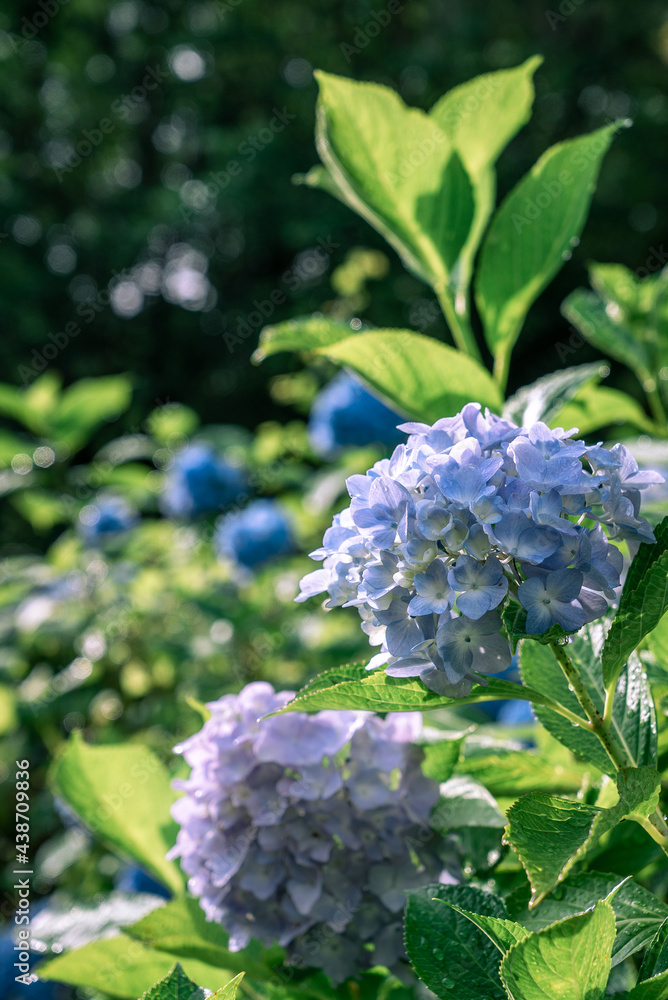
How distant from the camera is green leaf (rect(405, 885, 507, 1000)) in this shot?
1.44ft

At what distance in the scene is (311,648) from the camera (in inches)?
65.6

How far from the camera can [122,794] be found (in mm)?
742

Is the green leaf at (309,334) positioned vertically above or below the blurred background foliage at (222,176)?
above

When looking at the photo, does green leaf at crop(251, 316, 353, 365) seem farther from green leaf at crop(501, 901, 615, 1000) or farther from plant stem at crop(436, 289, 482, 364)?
green leaf at crop(501, 901, 615, 1000)

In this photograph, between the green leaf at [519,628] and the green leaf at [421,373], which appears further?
the green leaf at [421,373]

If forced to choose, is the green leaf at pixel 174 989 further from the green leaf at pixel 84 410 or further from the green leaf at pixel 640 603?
the green leaf at pixel 84 410

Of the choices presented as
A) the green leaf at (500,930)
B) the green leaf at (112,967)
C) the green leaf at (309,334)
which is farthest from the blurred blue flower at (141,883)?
the green leaf at (500,930)

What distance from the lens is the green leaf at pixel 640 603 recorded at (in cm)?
41

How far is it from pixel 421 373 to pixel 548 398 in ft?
0.35

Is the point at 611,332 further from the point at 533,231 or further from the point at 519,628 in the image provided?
the point at 519,628

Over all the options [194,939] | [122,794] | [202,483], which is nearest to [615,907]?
[194,939]

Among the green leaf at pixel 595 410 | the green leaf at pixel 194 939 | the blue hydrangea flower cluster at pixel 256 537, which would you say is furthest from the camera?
the blue hydrangea flower cluster at pixel 256 537

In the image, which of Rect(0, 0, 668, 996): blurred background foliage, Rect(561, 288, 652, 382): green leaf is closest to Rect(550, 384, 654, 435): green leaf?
Rect(561, 288, 652, 382): green leaf

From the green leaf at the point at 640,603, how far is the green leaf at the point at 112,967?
1.35 feet
